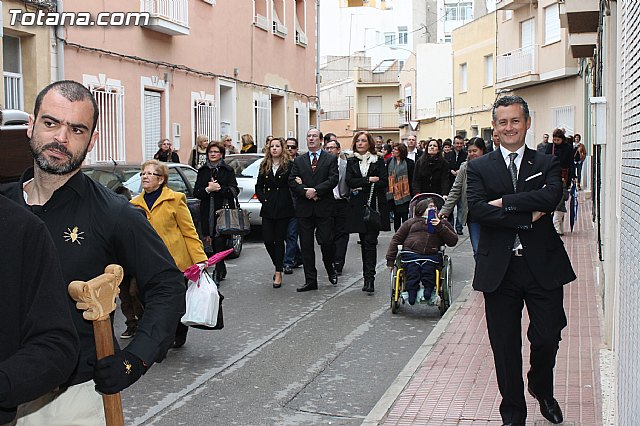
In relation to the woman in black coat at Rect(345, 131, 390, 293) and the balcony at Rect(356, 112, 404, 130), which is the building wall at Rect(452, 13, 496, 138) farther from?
the woman in black coat at Rect(345, 131, 390, 293)

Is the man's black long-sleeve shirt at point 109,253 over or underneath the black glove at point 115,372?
over

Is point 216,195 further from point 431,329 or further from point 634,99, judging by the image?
point 634,99

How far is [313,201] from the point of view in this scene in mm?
11547

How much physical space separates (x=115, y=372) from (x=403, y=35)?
70.0 m

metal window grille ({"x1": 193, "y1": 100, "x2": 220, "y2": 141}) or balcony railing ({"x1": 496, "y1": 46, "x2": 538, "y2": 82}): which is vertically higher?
balcony railing ({"x1": 496, "y1": 46, "x2": 538, "y2": 82})

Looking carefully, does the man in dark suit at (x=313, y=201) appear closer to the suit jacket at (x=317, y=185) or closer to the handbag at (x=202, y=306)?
the suit jacket at (x=317, y=185)

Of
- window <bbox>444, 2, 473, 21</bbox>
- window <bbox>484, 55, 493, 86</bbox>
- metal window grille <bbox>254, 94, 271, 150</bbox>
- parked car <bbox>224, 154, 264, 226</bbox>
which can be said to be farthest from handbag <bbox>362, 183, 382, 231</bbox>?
window <bbox>444, 2, 473, 21</bbox>

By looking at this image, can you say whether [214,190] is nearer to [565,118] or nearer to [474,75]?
[565,118]

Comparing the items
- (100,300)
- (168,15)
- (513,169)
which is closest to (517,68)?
(168,15)

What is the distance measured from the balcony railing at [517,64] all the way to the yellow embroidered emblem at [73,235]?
111ft

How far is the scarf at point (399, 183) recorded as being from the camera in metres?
16.2

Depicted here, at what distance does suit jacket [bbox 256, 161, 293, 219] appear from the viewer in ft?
38.8

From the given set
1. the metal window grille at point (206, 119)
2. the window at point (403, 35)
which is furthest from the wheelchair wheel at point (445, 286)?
the window at point (403, 35)

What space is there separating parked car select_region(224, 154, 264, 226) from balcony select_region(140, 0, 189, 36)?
13.0ft
